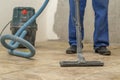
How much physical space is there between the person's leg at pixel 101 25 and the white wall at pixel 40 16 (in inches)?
44.4

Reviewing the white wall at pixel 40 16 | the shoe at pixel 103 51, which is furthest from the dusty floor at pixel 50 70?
the white wall at pixel 40 16

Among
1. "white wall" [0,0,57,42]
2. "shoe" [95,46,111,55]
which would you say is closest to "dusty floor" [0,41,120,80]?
"shoe" [95,46,111,55]

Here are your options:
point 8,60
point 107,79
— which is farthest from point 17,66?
point 107,79

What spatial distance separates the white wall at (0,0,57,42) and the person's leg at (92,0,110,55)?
113 centimetres

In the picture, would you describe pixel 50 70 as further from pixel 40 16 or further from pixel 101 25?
pixel 40 16

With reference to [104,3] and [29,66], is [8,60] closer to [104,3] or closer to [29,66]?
[29,66]

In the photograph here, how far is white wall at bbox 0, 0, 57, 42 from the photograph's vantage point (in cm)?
298

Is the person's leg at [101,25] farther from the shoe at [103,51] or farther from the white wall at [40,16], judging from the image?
the white wall at [40,16]

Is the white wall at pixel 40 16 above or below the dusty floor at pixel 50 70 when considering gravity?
above

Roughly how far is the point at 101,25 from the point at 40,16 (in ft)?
3.98

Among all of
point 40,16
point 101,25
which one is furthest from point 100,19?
point 40,16

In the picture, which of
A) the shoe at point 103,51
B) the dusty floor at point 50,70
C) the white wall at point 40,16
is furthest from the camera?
the white wall at point 40,16

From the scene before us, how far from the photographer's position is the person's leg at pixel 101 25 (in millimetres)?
2189

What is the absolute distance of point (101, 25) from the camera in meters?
2.23
